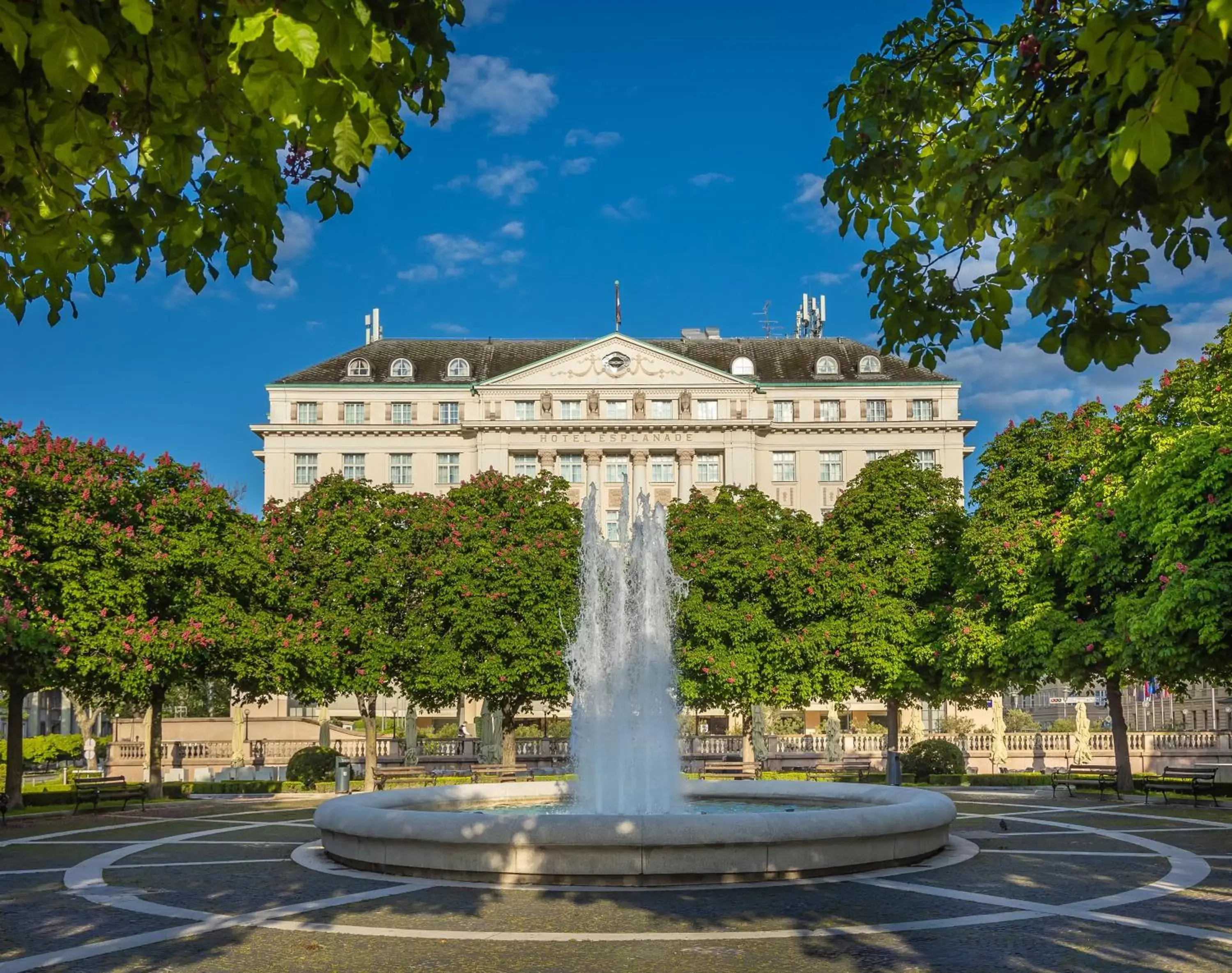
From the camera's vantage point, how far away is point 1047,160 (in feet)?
17.7

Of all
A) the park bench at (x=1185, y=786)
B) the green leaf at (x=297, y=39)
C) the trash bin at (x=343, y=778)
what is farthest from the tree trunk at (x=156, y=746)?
the green leaf at (x=297, y=39)

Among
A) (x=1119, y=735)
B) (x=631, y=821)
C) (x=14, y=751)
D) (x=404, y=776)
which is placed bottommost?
(x=404, y=776)

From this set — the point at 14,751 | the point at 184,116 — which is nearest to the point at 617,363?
the point at 14,751

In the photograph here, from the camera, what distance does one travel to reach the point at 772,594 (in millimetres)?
42656

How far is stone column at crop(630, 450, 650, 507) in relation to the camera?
7231cm

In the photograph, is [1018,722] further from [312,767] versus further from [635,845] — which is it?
[635,845]

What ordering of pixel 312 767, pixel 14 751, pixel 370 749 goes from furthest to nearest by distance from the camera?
1. pixel 312 767
2. pixel 370 749
3. pixel 14 751

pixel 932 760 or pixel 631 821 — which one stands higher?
pixel 631 821

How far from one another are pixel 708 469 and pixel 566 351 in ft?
38.7

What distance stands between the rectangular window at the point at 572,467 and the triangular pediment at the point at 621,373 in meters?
4.56

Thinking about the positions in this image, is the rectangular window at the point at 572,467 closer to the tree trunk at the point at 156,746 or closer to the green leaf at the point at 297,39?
the tree trunk at the point at 156,746

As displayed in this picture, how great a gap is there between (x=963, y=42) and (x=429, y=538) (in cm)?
3604

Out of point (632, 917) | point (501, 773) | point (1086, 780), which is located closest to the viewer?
point (632, 917)

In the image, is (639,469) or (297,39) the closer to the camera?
(297,39)
